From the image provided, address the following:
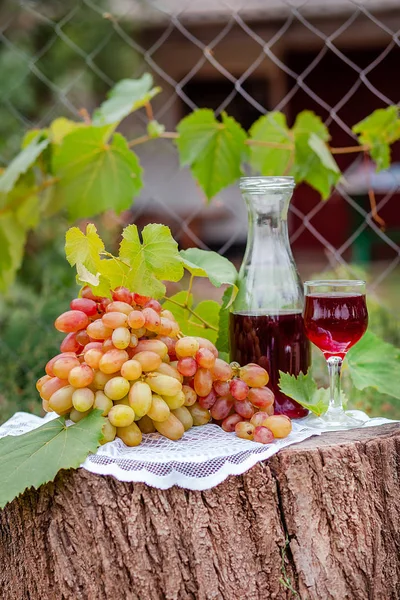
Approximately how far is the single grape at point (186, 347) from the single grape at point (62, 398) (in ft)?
0.51

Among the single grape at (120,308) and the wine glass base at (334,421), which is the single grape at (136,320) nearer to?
the single grape at (120,308)

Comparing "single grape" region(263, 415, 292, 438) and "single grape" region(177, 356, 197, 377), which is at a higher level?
"single grape" region(177, 356, 197, 377)

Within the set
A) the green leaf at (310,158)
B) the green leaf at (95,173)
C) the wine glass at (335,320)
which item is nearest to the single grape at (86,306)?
the wine glass at (335,320)

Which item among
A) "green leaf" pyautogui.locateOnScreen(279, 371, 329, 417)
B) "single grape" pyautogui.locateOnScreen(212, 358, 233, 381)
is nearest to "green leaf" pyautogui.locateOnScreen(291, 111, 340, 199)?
"green leaf" pyautogui.locateOnScreen(279, 371, 329, 417)

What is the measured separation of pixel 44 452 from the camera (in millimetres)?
1014

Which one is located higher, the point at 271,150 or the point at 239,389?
the point at 271,150

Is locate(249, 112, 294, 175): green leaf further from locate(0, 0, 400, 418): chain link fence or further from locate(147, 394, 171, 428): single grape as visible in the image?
locate(147, 394, 171, 428): single grape

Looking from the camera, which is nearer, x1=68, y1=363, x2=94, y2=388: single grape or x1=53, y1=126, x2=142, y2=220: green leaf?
x1=68, y1=363, x2=94, y2=388: single grape

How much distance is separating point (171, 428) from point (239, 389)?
0.11 m

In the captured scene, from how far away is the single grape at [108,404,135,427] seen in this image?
1.02m

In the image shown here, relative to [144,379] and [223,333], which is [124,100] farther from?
[144,379]

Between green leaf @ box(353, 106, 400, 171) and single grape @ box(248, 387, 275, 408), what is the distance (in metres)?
1.16

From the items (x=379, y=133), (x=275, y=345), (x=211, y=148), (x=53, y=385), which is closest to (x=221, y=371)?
(x=275, y=345)

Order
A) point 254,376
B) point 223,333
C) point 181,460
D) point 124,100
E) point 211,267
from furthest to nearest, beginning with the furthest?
point 124,100, point 223,333, point 211,267, point 254,376, point 181,460
